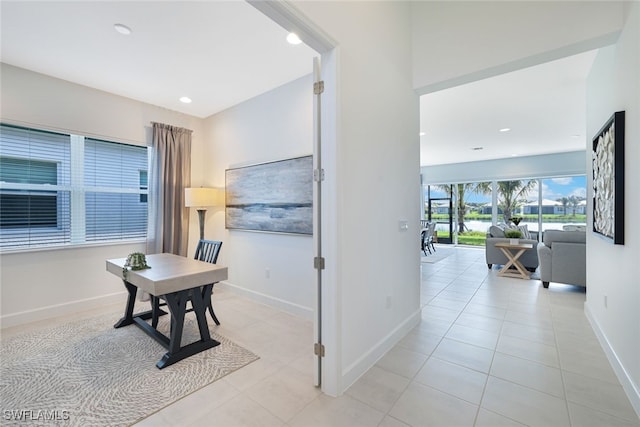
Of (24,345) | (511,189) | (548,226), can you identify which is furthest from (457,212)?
(24,345)

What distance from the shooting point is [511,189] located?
9.02m

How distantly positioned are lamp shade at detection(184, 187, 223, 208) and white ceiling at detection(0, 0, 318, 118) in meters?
1.32

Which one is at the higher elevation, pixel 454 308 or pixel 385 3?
pixel 385 3

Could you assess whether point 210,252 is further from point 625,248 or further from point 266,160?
point 625,248

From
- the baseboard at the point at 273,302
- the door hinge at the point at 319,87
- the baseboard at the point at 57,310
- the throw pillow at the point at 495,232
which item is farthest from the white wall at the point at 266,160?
the throw pillow at the point at 495,232

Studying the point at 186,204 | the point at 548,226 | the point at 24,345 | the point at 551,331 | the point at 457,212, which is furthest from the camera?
the point at 457,212

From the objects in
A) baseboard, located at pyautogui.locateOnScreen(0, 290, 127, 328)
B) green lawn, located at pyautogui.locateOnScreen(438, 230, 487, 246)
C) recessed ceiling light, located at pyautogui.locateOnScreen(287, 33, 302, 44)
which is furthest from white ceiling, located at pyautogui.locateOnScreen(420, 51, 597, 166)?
baseboard, located at pyautogui.locateOnScreen(0, 290, 127, 328)

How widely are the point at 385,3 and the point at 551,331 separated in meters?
3.54

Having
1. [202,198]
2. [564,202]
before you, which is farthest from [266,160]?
[564,202]

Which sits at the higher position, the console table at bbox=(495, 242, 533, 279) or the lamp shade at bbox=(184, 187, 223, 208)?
the lamp shade at bbox=(184, 187, 223, 208)

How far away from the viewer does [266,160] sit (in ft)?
12.1

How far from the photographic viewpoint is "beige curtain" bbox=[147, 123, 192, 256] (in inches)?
159

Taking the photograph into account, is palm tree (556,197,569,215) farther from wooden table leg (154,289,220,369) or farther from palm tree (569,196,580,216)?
wooden table leg (154,289,220,369)

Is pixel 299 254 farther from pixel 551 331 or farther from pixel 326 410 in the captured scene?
pixel 551 331
